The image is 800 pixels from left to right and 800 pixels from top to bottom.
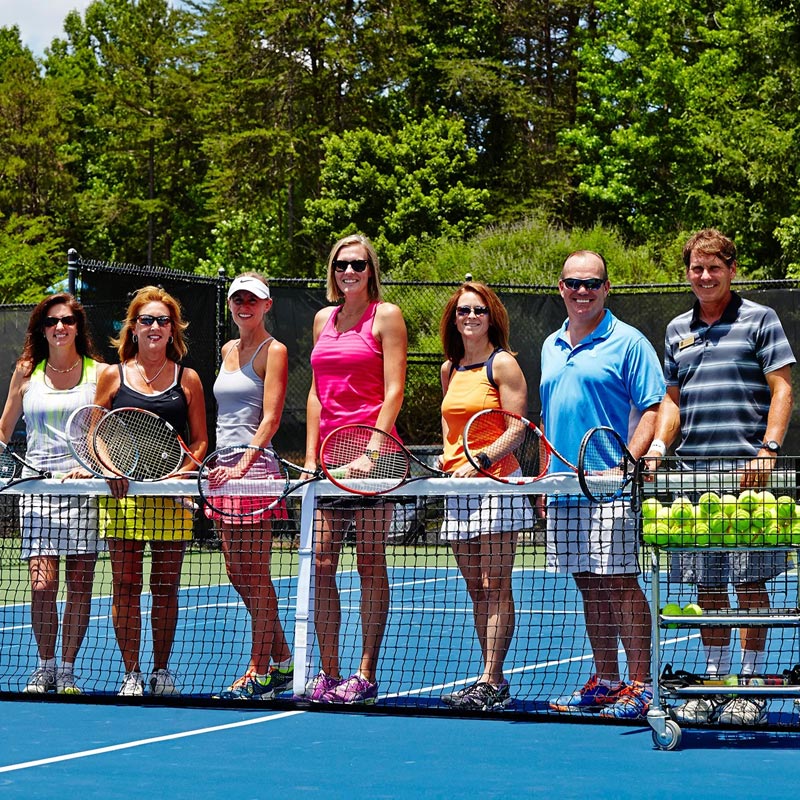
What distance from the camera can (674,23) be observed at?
109 ft

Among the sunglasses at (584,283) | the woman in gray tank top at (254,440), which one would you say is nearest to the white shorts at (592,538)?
the sunglasses at (584,283)

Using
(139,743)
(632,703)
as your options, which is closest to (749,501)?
(632,703)

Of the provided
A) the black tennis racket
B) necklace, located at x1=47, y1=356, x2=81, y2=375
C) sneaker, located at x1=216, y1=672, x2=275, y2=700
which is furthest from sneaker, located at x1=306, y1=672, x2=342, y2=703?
necklace, located at x1=47, y1=356, x2=81, y2=375

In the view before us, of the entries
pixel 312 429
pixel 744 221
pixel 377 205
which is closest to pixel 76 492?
pixel 312 429

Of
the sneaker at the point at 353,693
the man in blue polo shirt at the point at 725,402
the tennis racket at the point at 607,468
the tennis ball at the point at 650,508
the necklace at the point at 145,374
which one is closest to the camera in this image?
the tennis ball at the point at 650,508

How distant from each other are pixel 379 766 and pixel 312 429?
172 cm

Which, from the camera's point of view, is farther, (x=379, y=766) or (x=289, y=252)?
(x=289, y=252)

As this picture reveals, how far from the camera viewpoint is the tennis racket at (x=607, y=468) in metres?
4.82

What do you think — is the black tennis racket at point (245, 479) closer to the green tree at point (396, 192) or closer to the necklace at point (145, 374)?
the necklace at point (145, 374)

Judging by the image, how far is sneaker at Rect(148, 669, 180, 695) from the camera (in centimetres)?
576

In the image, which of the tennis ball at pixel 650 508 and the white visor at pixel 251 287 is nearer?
the tennis ball at pixel 650 508

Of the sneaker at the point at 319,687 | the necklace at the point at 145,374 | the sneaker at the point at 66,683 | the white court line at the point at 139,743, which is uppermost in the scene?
the necklace at the point at 145,374

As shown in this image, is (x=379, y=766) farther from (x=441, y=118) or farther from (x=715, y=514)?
(x=441, y=118)

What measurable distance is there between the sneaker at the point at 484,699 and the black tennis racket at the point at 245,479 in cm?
102
